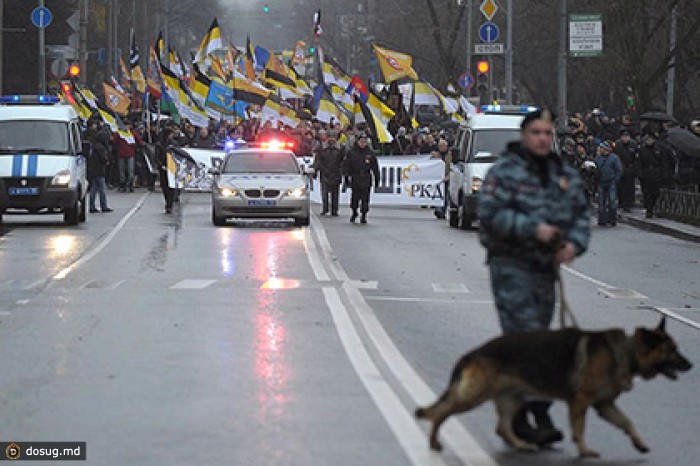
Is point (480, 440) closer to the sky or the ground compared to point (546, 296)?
closer to the ground

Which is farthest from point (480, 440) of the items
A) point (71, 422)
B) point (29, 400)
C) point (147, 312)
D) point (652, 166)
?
point (652, 166)

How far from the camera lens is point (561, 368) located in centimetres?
785

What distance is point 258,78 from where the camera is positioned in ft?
197

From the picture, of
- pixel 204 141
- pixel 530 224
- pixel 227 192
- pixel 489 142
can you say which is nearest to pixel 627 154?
pixel 489 142

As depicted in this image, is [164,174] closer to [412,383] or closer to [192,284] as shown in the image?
[192,284]

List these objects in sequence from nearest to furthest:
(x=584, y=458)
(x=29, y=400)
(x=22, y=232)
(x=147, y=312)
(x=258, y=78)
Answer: (x=584, y=458)
(x=29, y=400)
(x=147, y=312)
(x=22, y=232)
(x=258, y=78)

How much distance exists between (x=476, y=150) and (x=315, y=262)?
33.8ft

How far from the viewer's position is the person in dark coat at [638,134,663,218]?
110 feet

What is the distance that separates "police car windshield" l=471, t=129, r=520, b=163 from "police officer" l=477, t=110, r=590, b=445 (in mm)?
22692

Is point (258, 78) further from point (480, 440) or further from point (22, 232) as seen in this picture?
point (480, 440)

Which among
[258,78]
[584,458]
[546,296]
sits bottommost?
[584,458]

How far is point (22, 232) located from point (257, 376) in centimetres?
1799

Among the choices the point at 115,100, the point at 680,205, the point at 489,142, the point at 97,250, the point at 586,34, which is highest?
the point at 586,34

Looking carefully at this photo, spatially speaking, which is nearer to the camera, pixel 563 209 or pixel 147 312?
pixel 563 209
